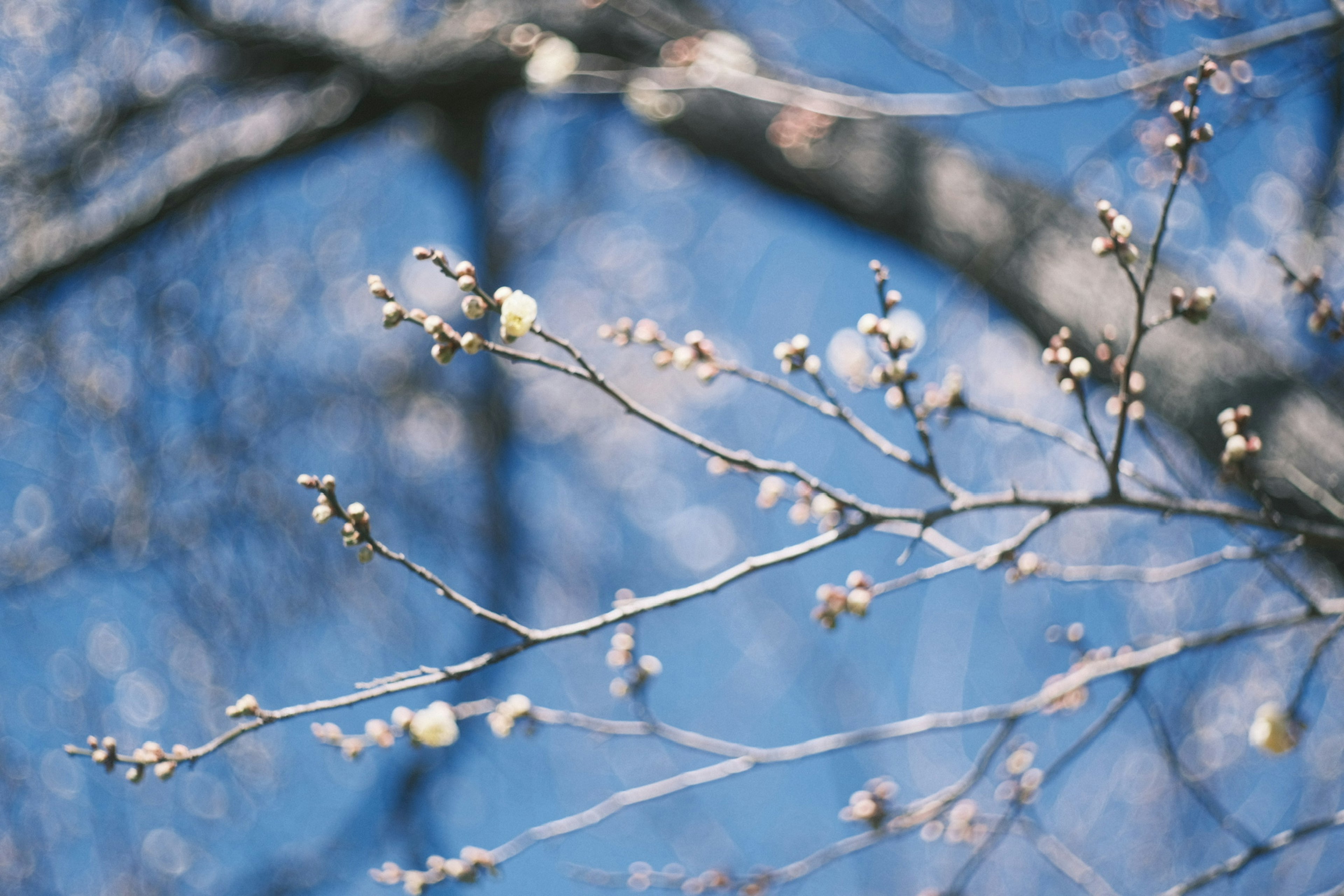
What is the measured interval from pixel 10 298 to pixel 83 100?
2.41 ft

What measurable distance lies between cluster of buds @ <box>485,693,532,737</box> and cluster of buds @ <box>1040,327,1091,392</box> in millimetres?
749

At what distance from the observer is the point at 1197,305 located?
94 centimetres

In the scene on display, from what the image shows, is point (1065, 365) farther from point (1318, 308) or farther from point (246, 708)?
point (246, 708)

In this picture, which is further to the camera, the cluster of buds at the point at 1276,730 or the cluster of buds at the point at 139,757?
the cluster of buds at the point at 1276,730

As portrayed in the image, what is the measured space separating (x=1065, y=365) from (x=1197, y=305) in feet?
0.48

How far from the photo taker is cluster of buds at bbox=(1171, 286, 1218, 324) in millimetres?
932

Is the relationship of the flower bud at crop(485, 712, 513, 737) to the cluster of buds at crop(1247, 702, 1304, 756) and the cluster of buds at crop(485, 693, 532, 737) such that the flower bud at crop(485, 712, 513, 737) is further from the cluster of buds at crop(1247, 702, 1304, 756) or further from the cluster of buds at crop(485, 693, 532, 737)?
the cluster of buds at crop(1247, 702, 1304, 756)

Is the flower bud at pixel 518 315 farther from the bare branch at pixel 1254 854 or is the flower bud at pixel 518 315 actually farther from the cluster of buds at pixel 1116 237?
the bare branch at pixel 1254 854

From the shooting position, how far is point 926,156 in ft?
7.62

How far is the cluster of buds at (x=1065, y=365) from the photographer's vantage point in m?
0.93

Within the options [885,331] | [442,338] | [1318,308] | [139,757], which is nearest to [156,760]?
[139,757]

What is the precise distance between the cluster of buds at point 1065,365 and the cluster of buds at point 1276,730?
0.52m

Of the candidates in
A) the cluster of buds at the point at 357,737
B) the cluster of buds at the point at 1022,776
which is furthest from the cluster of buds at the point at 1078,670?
the cluster of buds at the point at 357,737

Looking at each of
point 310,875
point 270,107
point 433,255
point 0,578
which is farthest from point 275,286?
point 433,255
